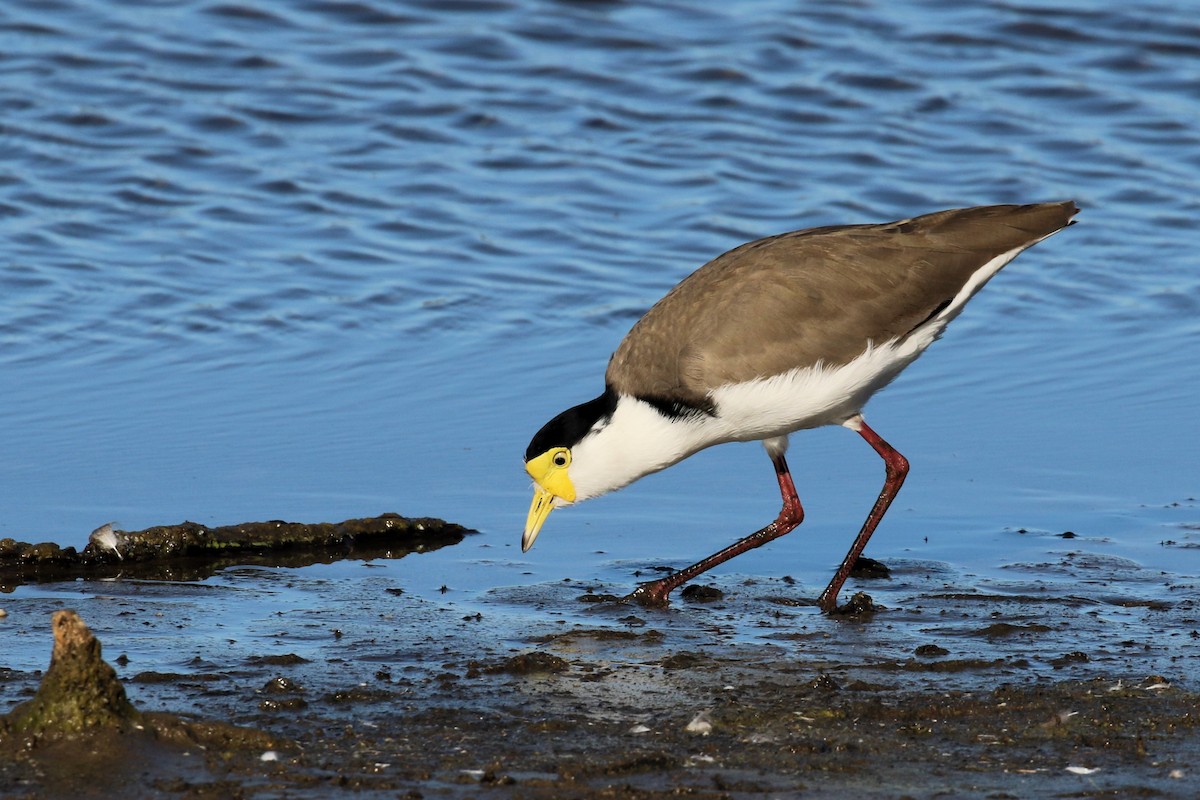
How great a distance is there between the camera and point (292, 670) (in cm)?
609

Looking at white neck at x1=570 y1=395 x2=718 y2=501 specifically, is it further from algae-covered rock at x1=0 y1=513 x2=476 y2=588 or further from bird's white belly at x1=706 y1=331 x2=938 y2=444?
algae-covered rock at x1=0 y1=513 x2=476 y2=588

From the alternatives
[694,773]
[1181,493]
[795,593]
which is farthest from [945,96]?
[694,773]

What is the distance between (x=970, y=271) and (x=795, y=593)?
1.71 m

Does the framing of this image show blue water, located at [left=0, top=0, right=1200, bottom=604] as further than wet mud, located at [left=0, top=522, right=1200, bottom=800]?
Yes

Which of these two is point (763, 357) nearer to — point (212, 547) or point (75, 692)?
point (212, 547)

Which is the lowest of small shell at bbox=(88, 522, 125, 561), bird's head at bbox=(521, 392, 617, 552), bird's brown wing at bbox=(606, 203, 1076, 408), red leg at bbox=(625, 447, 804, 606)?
red leg at bbox=(625, 447, 804, 606)

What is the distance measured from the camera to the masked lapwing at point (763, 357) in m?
7.69

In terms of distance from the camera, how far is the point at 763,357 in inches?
303

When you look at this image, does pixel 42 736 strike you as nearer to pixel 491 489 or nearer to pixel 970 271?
pixel 491 489

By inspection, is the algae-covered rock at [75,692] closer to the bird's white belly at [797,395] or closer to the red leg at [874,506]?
the red leg at [874,506]

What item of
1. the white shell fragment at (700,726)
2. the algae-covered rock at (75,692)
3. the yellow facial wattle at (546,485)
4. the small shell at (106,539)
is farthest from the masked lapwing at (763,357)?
the algae-covered rock at (75,692)

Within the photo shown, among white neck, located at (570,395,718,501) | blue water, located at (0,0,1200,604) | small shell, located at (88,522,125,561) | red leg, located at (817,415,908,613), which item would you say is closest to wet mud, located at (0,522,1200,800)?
red leg, located at (817,415,908,613)

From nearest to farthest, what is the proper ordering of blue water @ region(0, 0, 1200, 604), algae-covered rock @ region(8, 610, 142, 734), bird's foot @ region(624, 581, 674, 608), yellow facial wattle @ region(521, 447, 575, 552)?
1. algae-covered rock @ region(8, 610, 142, 734)
2. bird's foot @ region(624, 581, 674, 608)
3. yellow facial wattle @ region(521, 447, 575, 552)
4. blue water @ region(0, 0, 1200, 604)

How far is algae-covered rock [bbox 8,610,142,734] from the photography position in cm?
503
